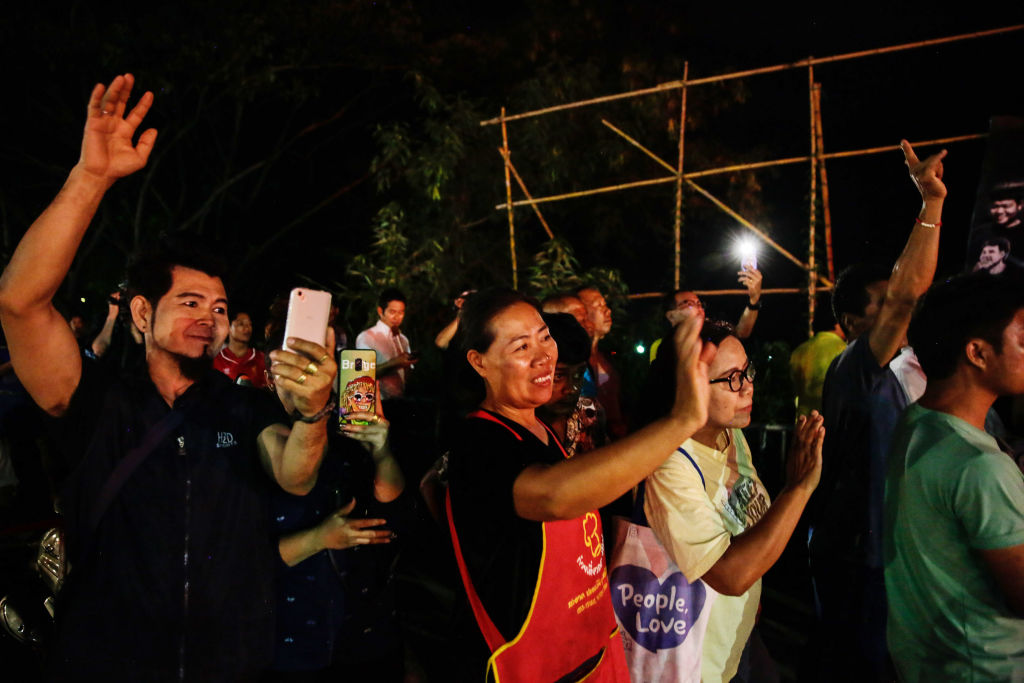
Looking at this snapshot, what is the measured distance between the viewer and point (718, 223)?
41.3 ft

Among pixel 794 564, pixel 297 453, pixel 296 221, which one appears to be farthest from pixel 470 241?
pixel 297 453

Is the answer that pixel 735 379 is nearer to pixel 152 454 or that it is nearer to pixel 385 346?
pixel 152 454

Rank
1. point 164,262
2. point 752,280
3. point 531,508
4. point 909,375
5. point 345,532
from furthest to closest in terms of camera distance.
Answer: point 752,280, point 909,375, point 345,532, point 164,262, point 531,508

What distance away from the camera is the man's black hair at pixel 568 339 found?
11.3 ft

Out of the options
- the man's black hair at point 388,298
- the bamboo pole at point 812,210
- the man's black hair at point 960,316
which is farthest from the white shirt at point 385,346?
the man's black hair at point 960,316

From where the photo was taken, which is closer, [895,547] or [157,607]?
[157,607]

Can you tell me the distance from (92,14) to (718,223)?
990 centimetres

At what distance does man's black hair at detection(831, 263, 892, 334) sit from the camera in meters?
3.69

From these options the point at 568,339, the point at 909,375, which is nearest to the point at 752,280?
the point at 909,375

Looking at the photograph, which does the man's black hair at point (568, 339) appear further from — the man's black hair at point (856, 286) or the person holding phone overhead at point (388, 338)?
the person holding phone overhead at point (388, 338)

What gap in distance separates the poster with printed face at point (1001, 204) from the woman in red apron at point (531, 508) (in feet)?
12.2

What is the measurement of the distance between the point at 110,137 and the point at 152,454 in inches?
35.2

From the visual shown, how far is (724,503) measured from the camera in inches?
106

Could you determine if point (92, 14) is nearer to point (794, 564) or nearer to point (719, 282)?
point (719, 282)
